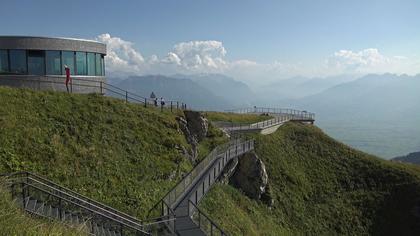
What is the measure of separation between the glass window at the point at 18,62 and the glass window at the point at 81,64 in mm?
3986

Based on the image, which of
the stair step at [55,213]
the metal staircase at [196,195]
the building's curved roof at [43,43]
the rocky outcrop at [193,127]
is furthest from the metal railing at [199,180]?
the building's curved roof at [43,43]

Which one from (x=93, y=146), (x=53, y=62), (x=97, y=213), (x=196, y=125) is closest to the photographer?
(x=97, y=213)

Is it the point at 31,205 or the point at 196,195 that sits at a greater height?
the point at 31,205

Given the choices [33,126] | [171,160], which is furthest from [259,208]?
[33,126]

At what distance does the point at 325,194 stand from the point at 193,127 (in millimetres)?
16607

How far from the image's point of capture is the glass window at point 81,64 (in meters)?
30.6

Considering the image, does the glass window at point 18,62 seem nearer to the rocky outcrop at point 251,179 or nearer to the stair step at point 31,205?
the stair step at point 31,205

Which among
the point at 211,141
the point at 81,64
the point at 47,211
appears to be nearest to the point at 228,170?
the point at 211,141

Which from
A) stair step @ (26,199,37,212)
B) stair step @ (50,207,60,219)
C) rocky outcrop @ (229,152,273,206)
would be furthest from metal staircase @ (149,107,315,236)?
stair step @ (26,199,37,212)

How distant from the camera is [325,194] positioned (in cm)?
3912

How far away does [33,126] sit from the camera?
69.8ft

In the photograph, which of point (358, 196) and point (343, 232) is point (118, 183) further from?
point (358, 196)

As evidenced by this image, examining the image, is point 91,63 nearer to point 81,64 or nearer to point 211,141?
point 81,64

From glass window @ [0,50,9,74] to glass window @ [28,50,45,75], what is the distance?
1615 millimetres
